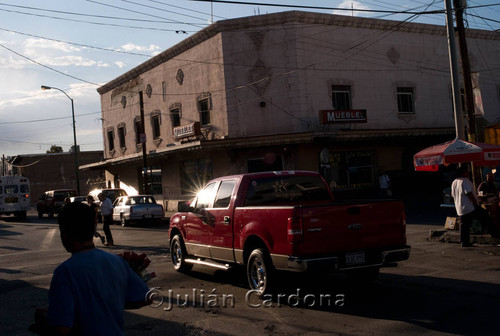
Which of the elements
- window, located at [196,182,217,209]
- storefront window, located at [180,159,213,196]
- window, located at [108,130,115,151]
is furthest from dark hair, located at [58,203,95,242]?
window, located at [108,130,115,151]

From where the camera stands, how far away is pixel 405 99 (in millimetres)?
30891

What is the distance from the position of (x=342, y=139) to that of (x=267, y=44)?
625 centimetres

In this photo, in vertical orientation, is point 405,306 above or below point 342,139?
below

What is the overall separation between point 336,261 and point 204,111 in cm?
2357

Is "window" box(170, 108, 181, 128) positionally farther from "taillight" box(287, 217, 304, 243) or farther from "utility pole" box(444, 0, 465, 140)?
"taillight" box(287, 217, 304, 243)

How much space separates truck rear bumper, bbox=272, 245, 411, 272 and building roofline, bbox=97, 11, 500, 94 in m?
21.2

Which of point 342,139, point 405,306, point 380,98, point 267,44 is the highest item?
point 267,44

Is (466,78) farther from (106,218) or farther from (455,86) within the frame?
(106,218)

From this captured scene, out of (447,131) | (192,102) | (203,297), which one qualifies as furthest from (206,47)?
(203,297)

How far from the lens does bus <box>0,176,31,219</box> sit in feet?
121

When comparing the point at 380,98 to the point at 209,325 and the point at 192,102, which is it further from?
the point at 209,325

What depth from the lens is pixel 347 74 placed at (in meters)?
28.7

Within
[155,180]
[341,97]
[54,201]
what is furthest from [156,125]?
[341,97]

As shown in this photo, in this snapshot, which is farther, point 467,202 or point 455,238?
point 455,238
